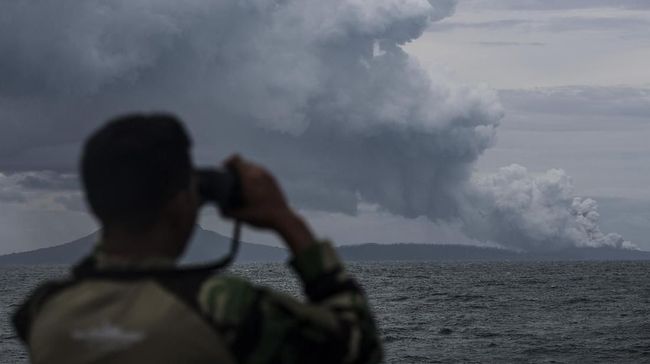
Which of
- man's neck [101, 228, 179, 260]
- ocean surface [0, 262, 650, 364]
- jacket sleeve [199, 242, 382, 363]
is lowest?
ocean surface [0, 262, 650, 364]

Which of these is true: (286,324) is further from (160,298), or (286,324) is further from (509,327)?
(509,327)

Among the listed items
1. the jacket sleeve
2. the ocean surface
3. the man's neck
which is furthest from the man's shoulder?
the ocean surface

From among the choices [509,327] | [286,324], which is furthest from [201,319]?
[509,327]

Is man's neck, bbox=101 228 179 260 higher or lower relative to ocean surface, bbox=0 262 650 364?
higher

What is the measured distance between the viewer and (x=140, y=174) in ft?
9.40

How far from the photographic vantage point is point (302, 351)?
2.92 m

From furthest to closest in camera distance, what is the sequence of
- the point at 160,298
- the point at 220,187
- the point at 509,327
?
the point at 509,327 → the point at 220,187 → the point at 160,298

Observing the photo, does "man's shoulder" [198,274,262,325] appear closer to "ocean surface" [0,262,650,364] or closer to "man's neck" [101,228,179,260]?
"man's neck" [101,228,179,260]

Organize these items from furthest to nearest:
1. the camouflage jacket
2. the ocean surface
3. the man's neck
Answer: the ocean surface, the man's neck, the camouflage jacket

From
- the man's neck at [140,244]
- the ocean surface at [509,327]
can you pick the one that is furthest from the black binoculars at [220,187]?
the ocean surface at [509,327]

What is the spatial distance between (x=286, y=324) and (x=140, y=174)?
1.81 ft

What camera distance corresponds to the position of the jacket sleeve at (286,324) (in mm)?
2869

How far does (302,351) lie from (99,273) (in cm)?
58

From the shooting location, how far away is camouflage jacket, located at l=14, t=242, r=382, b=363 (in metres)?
2.77
